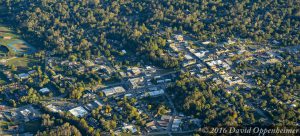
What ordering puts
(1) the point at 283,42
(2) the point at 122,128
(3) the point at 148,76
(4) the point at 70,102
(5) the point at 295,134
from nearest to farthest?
(5) the point at 295,134 < (2) the point at 122,128 < (4) the point at 70,102 < (3) the point at 148,76 < (1) the point at 283,42

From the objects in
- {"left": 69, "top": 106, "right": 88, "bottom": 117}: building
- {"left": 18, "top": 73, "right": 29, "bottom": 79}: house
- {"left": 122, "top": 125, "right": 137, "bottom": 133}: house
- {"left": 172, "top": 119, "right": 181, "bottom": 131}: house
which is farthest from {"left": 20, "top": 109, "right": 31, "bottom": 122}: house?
{"left": 172, "top": 119, "right": 181, "bottom": 131}: house

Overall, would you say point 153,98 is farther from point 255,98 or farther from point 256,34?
point 256,34

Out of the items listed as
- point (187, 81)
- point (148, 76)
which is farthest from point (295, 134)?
point (148, 76)

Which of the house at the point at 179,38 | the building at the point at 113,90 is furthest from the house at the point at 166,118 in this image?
the house at the point at 179,38

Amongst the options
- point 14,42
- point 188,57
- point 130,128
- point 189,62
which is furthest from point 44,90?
point 188,57

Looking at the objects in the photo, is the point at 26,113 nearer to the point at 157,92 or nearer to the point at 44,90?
the point at 44,90

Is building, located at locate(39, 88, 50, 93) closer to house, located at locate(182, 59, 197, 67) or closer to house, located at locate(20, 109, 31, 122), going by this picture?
house, located at locate(20, 109, 31, 122)

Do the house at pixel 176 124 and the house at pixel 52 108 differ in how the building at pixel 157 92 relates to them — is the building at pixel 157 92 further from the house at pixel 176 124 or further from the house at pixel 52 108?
the house at pixel 52 108
